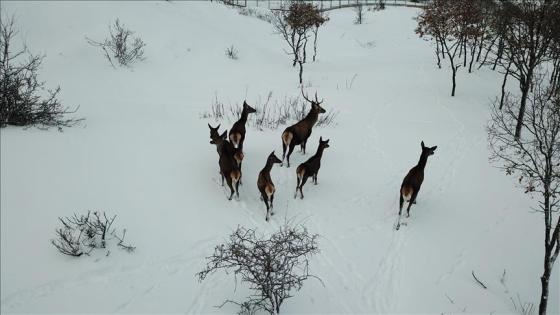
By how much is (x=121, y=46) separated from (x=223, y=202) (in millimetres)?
11300

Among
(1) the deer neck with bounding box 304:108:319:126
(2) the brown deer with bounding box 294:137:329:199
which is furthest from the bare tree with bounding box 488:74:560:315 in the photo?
(1) the deer neck with bounding box 304:108:319:126

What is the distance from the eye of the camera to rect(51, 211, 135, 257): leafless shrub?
630cm

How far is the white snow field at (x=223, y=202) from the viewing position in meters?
6.11

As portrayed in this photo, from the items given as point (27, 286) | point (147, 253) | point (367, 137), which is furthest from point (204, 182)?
point (367, 137)

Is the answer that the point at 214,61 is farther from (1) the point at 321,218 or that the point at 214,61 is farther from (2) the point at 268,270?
(2) the point at 268,270

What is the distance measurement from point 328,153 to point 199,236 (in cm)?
493

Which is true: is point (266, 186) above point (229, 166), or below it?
below

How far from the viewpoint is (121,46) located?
16.5m

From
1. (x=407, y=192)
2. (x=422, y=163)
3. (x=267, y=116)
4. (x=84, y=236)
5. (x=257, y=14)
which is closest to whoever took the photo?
(x=84, y=236)

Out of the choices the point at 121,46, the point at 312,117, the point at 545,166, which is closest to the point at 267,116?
the point at 312,117

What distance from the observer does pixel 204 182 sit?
8875mm

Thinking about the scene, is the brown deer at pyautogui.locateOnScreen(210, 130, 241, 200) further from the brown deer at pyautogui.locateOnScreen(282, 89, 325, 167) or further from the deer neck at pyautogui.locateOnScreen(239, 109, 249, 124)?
the brown deer at pyautogui.locateOnScreen(282, 89, 325, 167)

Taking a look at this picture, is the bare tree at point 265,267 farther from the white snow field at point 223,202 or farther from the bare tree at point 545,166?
the bare tree at point 545,166

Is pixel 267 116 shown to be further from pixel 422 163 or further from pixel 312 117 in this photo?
pixel 422 163
